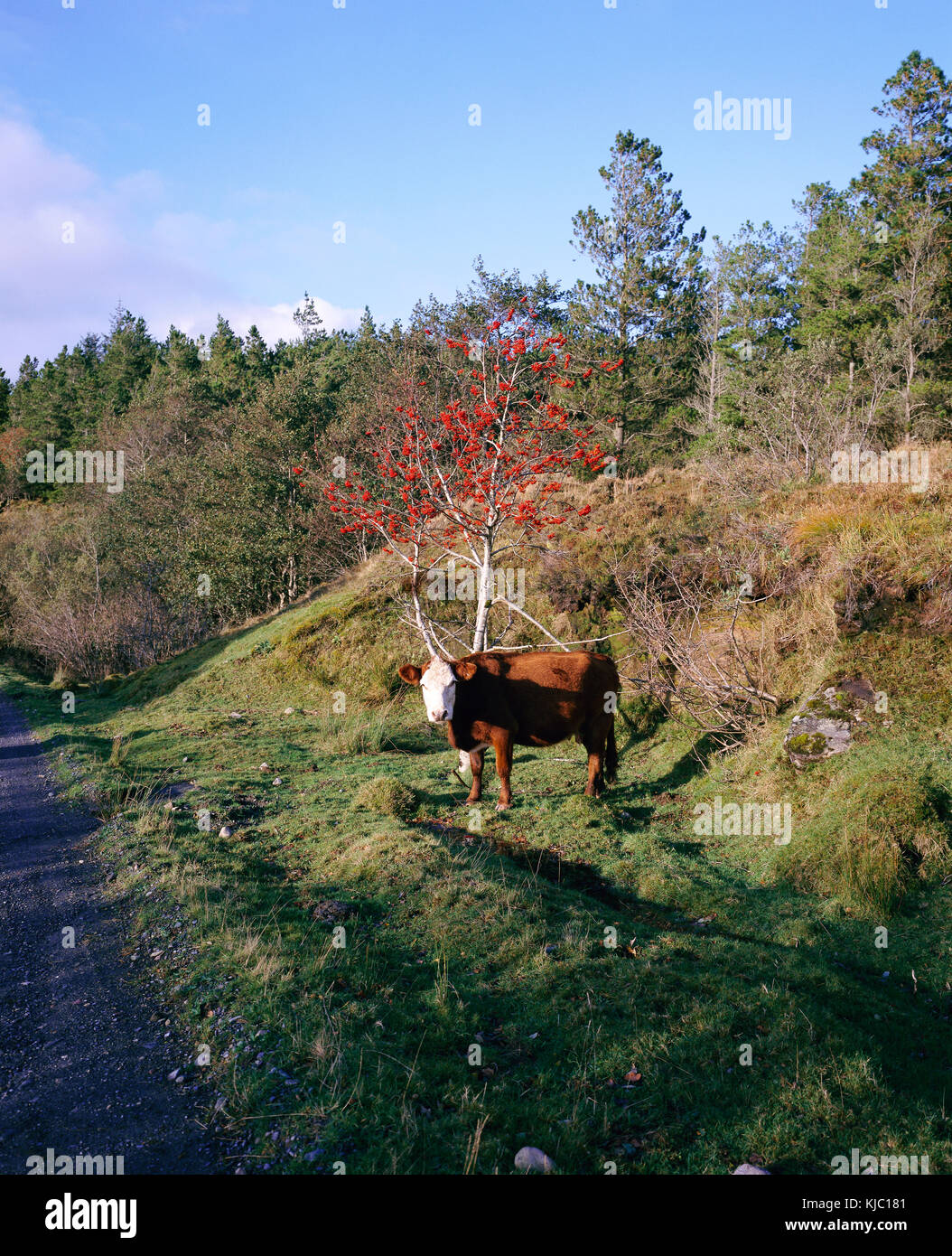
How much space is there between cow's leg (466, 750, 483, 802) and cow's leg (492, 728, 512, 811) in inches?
11.6

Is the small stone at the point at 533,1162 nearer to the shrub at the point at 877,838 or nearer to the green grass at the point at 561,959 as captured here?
the green grass at the point at 561,959

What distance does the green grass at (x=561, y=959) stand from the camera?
4.34 metres

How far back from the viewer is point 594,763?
34.8 feet

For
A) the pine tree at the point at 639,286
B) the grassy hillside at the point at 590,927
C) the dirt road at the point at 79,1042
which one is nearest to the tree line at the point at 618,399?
the pine tree at the point at 639,286

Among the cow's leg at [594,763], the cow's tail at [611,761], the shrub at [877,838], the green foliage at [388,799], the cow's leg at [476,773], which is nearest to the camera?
the shrub at [877,838]

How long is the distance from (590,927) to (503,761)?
12.0ft

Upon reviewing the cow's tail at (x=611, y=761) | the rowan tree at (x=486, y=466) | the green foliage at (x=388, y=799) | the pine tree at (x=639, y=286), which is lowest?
the green foliage at (x=388, y=799)

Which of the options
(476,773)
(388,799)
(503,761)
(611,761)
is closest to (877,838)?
(611,761)

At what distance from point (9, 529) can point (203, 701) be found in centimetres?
4137

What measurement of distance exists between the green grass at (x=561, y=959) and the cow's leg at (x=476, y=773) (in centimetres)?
36

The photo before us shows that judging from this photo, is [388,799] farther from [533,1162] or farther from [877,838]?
[533,1162]

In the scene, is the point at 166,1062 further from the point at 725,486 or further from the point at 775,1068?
the point at 725,486

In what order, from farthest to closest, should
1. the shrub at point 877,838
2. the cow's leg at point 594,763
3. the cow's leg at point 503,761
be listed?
the cow's leg at point 594,763
the cow's leg at point 503,761
the shrub at point 877,838

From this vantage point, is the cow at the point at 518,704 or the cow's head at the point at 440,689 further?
the cow at the point at 518,704
